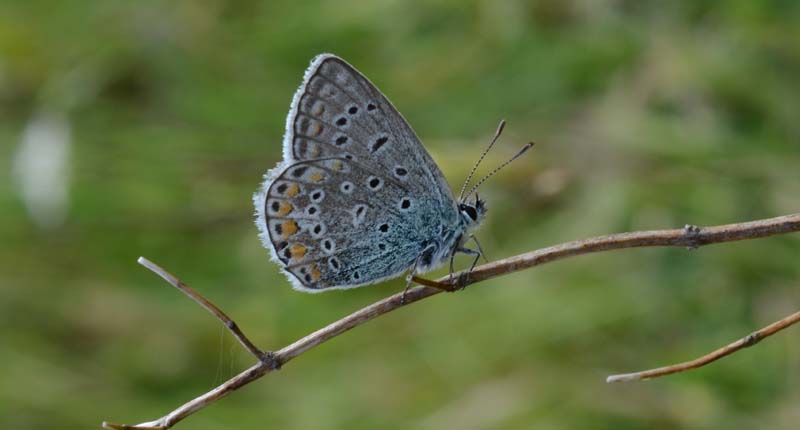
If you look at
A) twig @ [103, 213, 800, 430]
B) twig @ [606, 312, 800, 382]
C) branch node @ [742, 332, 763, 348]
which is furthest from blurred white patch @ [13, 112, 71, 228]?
branch node @ [742, 332, 763, 348]

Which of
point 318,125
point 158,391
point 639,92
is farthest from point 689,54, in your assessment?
point 158,391

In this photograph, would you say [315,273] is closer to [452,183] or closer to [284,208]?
[284,208]

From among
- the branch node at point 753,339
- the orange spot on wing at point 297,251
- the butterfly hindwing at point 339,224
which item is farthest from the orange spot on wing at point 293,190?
the branch node at point 753,339

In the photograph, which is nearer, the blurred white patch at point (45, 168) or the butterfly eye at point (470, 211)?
the butterfly eye at point (470, 211)

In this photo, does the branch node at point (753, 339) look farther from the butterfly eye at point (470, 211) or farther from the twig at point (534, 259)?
the butterfly eye at point (470, 211)

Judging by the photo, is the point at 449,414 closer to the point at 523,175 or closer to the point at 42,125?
the point at 523,175

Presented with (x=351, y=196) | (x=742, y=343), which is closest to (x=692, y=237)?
(x=742, y=343)
